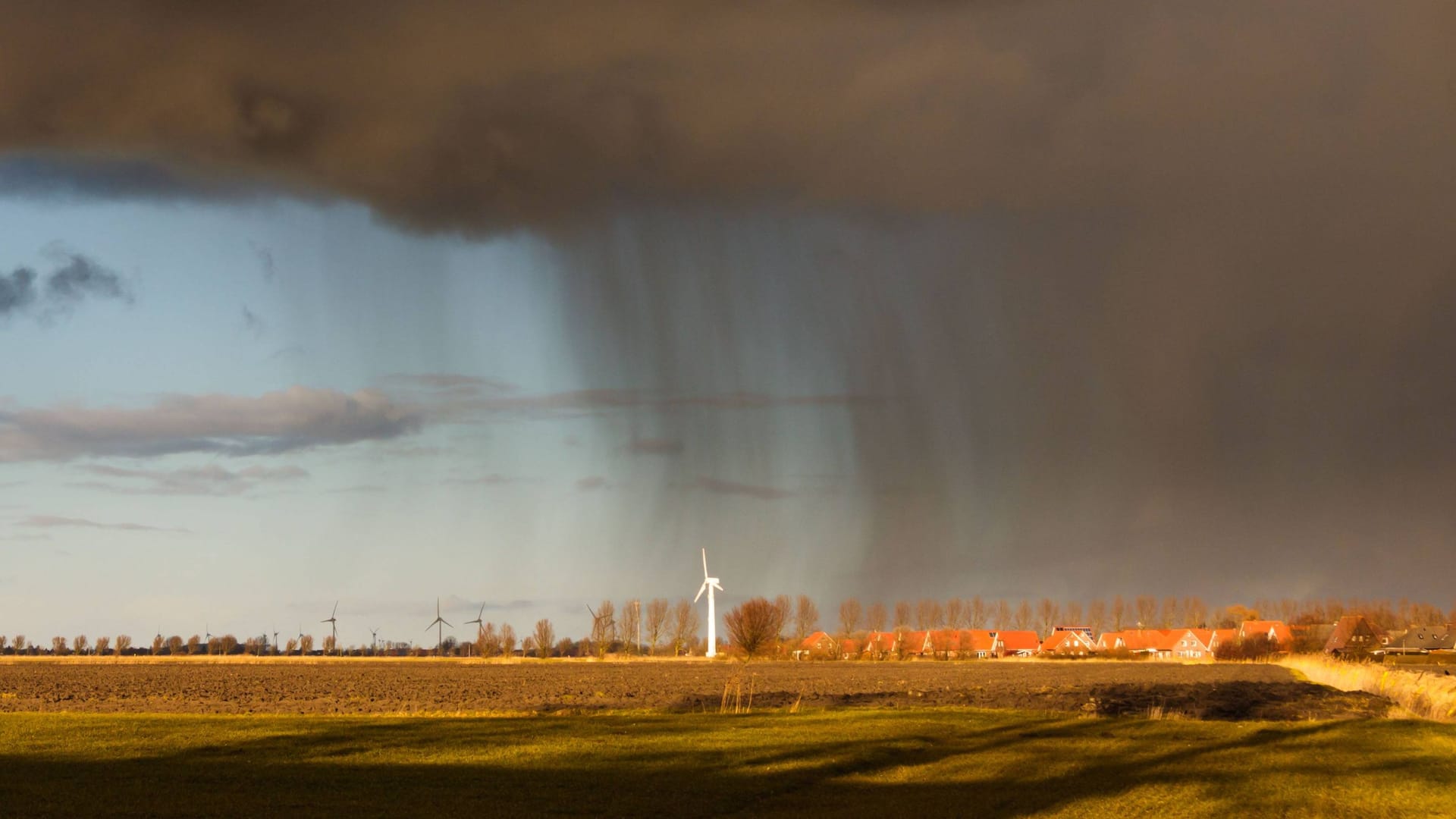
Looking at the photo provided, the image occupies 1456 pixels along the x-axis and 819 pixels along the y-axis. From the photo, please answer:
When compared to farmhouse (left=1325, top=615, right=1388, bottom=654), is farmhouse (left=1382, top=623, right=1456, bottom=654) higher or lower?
lower

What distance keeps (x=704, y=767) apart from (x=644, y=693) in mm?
34203

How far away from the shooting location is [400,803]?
19.8 m

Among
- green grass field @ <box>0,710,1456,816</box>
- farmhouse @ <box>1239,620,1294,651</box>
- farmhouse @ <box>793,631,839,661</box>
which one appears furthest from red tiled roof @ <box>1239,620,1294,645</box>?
green grass field @ <box>0,710,1456,816</box>

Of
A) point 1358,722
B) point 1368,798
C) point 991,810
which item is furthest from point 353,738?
point 1358,722

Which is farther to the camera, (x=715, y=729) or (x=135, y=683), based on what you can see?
(x=135, y=683)

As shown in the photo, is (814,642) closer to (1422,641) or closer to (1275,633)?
(1275,633)

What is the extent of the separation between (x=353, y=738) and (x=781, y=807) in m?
14.8

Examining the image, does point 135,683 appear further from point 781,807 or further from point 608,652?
point 608,652

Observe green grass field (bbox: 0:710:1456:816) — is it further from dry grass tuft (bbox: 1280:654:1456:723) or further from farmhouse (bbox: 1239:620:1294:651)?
farmhouse (bbox: 1239:620:1294:651)

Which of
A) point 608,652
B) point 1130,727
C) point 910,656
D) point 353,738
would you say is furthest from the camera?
point 608,652

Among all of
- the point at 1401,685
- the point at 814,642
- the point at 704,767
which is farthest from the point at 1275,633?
the point at 704,767

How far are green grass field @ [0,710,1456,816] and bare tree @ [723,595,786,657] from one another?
105562mm

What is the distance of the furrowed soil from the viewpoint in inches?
1842

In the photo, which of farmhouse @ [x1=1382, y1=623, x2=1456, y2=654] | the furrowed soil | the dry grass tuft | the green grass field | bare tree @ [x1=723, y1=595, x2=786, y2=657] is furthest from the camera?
farmhouse @ [x1=1382, y1=623, x2=1456, y2=654]
